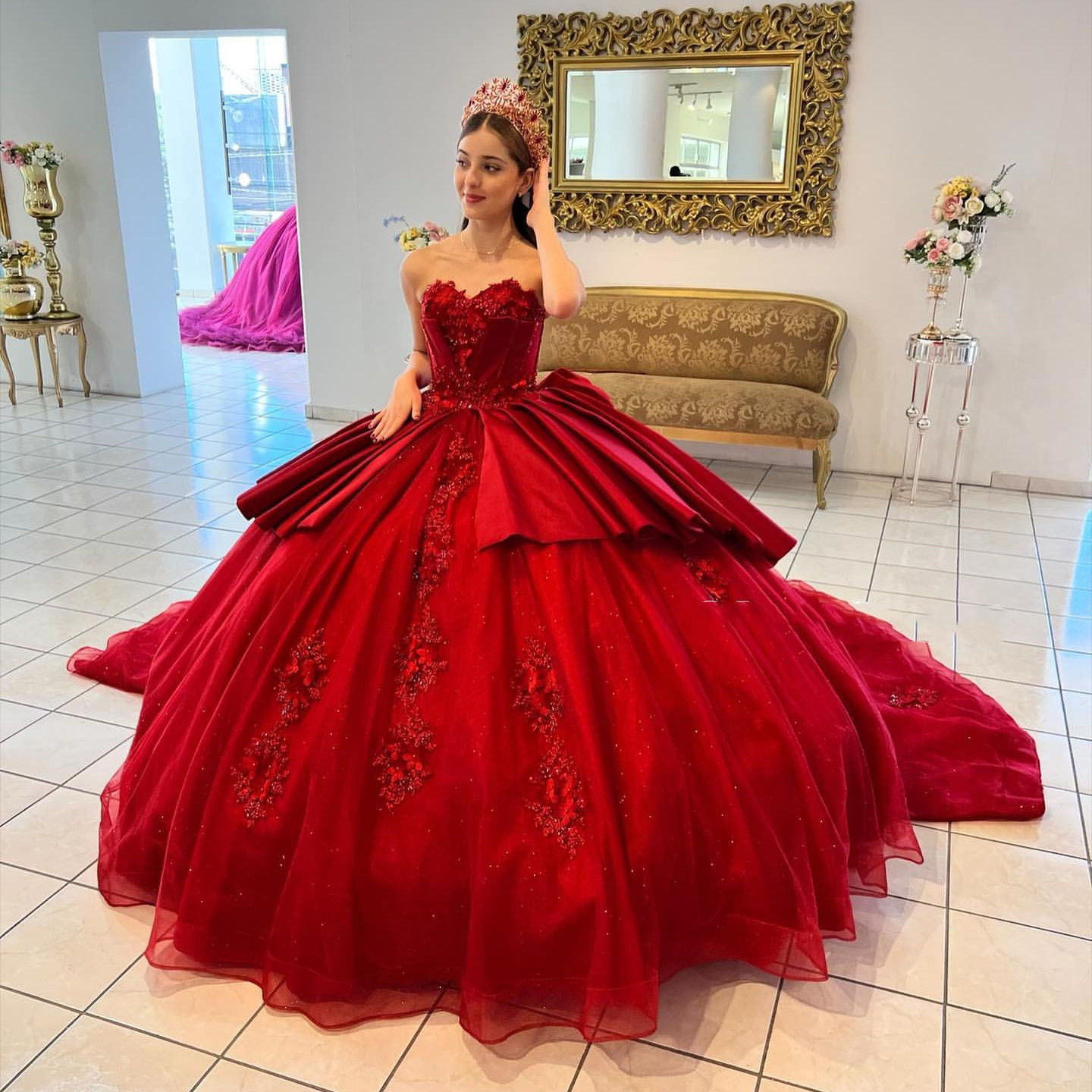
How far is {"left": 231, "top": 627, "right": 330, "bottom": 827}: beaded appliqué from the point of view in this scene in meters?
1.93

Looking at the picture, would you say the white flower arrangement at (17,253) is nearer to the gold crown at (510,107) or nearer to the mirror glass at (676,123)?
the mirror glass at (676,123)

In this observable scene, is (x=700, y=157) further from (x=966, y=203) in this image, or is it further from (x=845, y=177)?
(x=966, y=203)

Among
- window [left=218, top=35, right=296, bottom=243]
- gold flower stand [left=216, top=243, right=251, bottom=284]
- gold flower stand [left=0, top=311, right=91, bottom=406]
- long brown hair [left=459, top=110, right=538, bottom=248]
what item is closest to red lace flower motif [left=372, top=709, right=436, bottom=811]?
long brown hair [left=459, top=110, right=538, bottom=248]

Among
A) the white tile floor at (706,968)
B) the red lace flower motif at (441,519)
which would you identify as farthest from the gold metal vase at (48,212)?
the red lace flower motif at (441,519)

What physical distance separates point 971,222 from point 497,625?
364 centimetres

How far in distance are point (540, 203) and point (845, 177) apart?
128 inches

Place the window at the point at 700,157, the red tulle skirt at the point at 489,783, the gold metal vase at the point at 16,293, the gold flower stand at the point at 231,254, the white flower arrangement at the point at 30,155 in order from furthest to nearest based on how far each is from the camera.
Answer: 1. the gold flower stand at the point at 231,254
2. the gold metal vase at the point at 16,293
3. the white flower arrangement at the point at 30,155
4. the window at the point at 700,157
5. the red tulle skirt at the point at 489,783

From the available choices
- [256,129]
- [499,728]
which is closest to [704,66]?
[499,728]

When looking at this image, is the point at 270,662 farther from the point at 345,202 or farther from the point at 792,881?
the point at 345,202

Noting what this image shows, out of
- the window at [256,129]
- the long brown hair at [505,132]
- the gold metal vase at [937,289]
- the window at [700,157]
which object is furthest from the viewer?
the window at [256,129]

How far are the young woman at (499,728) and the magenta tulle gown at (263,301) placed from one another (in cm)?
718

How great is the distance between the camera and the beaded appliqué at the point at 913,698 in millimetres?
2787

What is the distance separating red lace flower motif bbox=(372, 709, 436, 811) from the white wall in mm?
3974

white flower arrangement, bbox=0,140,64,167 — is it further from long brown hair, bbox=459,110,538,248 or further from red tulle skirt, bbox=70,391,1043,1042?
red tulle skirt, bbox=70,391,1043,1042
